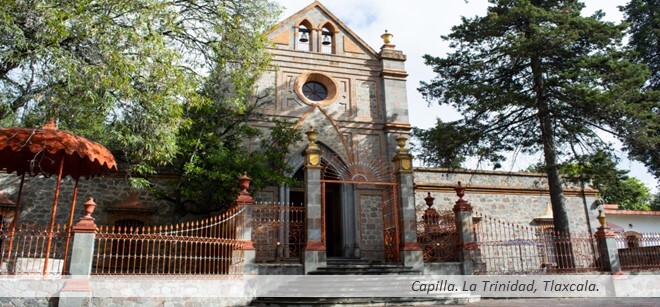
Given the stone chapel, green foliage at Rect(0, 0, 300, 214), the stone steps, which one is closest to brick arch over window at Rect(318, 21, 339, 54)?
the stone chapel

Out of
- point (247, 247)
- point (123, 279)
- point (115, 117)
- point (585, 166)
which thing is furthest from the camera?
point (585, 166)

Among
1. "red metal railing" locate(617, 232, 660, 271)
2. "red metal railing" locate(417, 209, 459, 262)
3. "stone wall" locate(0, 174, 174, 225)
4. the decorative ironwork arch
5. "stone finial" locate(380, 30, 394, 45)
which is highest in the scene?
A: "stone finial" locate(380, 30, 394, 45)

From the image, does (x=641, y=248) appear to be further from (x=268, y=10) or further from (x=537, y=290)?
(x=268, y=10)

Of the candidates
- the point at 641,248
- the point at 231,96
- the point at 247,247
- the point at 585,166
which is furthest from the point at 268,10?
the point at 641,248

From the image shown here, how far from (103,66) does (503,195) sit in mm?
14199

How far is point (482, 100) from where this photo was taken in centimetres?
1287

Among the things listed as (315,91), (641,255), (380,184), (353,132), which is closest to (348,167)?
A: (353,132)

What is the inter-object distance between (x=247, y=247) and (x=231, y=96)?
557cm

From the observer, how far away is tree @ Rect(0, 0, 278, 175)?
7344 mm

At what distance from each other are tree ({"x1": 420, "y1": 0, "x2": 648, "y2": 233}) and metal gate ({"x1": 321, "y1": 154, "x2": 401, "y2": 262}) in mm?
2936

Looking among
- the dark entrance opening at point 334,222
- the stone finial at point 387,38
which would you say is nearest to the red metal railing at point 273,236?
the dark entrance opening at point 334,222

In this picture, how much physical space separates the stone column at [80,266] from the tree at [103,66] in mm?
1901

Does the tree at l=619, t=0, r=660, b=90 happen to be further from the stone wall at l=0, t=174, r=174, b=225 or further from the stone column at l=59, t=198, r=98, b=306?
the stone column at l=59, t=198, r=98, b=306

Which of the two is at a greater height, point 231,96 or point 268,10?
point 268,10
